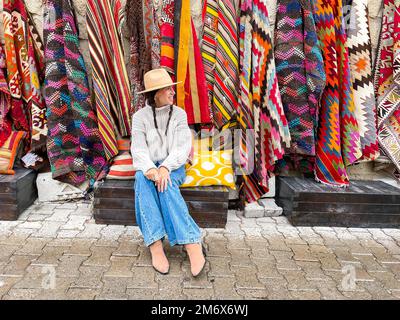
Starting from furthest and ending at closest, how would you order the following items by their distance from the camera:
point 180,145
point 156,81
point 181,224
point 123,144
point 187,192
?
1. point 123,144
2. point 187,192
3. point 180,145
4. point 156,81
5. point 181,224

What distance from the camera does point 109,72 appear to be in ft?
10.4

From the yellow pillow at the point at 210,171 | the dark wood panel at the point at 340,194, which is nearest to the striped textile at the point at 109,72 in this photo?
the yellow pillow at the point at 210,171

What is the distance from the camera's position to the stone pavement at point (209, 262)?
214 centimetres

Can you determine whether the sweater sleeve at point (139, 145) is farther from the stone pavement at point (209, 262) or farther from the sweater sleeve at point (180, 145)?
the stone pavement at point (209, 262)

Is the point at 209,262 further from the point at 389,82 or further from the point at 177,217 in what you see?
the point at 389,82

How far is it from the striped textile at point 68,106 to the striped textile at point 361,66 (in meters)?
2.20

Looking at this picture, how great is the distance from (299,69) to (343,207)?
1178 millimetres

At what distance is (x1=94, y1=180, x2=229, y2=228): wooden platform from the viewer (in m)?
2.89

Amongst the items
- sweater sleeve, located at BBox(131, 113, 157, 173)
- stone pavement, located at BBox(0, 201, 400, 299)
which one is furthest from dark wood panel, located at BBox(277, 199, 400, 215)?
sweater sleeve, located at BBox(131, 113, 157, 173)

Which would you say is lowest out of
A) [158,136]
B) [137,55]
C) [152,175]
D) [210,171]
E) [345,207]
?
→ [345,207]

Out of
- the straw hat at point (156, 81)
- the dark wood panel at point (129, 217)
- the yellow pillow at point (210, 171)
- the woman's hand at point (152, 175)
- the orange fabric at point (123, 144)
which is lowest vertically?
the dark wood panel at point (129, 217)

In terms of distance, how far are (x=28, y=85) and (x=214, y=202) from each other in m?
1.83

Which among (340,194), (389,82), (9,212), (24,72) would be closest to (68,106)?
(24,72)

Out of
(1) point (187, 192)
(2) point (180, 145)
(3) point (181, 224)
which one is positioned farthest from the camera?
(1) point (187, 192)
